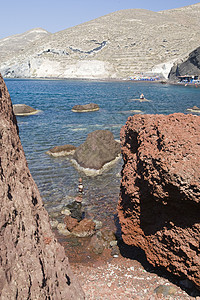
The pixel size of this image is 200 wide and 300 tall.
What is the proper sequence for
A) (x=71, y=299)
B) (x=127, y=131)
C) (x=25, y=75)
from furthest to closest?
1. (x=25, y=75)
2. (x=127, y=131)
3. (x=71, y=299)

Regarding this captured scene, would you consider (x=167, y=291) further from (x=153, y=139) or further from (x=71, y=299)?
(x=153, y=139)

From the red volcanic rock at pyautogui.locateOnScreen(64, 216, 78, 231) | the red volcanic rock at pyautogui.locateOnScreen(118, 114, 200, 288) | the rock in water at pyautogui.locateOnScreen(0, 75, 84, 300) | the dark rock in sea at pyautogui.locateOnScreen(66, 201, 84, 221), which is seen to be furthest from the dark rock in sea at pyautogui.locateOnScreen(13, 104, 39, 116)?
the rock in water at pyautogui.locateOnScreen(0, 75, 84, 300)

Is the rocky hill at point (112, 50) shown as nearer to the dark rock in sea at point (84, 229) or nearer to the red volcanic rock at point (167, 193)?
the dark rock in sea at point (84, 229)

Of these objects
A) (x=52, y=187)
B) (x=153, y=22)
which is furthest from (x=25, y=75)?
(x=52, y=187)

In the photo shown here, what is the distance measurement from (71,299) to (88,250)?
3.72 m

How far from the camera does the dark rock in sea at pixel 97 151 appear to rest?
15.9 meters

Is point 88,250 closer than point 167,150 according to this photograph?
No

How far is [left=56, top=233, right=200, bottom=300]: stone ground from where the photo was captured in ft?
19.8

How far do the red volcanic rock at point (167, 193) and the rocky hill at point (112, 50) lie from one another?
140097 millimetres

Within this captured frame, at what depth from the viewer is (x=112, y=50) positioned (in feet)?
541

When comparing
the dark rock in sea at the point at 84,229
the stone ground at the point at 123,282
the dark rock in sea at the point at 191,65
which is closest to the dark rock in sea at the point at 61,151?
the dark rock in sea at the point at 84,229

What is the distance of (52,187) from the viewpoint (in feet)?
42.8

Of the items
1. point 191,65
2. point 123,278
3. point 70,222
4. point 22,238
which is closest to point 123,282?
point 123,278

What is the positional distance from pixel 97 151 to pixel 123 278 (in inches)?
411
